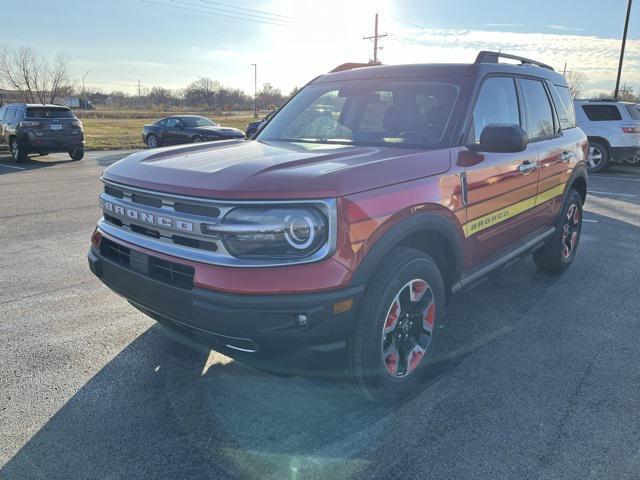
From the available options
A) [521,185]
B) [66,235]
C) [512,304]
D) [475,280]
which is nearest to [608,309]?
[512,304]

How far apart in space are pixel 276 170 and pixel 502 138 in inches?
58.9

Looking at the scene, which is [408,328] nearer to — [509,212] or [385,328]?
[385,328]

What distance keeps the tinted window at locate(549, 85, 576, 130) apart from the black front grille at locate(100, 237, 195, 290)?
4057mm

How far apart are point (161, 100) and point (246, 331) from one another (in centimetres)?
11095

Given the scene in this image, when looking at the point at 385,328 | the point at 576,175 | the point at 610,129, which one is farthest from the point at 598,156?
the point at 385,328

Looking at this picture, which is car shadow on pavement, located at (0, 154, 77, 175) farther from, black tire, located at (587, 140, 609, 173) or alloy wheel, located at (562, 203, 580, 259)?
black tire, located at (587, 140, 609, 173)

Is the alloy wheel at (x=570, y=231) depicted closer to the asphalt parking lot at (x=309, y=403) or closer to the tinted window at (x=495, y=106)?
Result: the asphalt parking lot at (x=309, y=403)

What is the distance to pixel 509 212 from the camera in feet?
12.6

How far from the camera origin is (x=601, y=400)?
2984 millimetres

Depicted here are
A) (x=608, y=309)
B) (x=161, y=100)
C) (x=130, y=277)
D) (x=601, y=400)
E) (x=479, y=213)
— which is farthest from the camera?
(x=161, y=100)

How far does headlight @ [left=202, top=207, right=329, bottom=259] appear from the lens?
230 cm

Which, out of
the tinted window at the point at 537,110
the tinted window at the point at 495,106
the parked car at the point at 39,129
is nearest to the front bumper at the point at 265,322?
the tinted window at the point at 495,106

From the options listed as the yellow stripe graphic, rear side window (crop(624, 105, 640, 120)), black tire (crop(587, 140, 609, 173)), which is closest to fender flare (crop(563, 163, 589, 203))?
A: the yellow stripe graphic

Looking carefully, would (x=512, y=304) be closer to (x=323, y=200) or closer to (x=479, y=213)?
(x=479, y=213)
